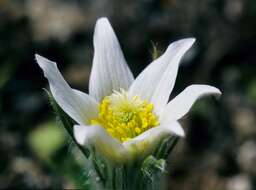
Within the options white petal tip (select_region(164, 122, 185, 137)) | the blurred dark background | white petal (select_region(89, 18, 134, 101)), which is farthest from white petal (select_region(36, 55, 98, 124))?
the blurred dark background

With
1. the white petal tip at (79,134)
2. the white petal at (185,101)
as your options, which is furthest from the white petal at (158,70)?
the white petal tip at (79,134)

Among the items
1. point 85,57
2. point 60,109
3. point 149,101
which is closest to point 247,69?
point 85,57

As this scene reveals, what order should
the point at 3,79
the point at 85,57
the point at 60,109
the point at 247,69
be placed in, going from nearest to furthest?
the point at 60,109 → the point at 3,79 → the point at 247,69 → the point at 85,57

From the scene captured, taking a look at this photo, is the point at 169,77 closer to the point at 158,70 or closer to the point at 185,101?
the point at 158,70

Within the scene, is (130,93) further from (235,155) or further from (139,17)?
(139,17)

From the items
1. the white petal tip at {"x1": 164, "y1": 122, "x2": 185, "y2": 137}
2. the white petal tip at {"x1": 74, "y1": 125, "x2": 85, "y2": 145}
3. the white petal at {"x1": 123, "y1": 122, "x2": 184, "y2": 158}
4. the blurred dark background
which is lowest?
the blurred dark background

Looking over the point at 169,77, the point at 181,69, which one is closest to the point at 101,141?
the point at 169,77

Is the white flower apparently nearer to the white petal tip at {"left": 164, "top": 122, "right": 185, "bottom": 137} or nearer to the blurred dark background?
the white petal tip at {"left": 164, "top": 122, "right": 185, "bottom": 137}
